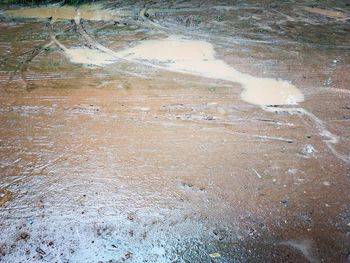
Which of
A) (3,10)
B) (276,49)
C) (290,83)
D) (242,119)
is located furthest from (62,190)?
(3,10)

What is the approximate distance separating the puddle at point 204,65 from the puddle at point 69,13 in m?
3.04

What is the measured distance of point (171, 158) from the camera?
4191mm

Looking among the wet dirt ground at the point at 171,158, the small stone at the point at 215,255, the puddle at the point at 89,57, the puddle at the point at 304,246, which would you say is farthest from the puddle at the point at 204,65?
the small stone at the point at 215,255

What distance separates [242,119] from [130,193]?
2085 millimetres

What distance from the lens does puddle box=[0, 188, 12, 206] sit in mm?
3566

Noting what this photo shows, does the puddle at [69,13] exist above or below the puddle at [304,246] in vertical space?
above

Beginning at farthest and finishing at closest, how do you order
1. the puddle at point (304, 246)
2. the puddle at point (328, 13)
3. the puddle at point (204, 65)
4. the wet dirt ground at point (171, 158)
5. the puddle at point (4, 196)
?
the puddle at point (328, 13) → the puddle at point (204, 65) → the puddle at point (4, 196) → the wet dirt ground at point (171, 158) → the puddle at point (304, 246)

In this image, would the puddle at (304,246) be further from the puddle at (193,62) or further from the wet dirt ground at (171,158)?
the puddle at (193,62)

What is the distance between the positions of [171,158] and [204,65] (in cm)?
292

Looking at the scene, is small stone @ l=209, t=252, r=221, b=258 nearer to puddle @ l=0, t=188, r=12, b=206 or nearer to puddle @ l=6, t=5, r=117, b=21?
puddle @ l=0, t=188, r=12, b=206

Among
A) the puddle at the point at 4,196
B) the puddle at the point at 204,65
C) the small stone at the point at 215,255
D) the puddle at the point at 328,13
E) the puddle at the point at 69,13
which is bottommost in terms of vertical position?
the small stone at the point at 215,255

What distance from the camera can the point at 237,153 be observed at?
13.9 feet

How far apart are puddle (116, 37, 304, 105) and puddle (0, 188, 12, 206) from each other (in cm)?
362

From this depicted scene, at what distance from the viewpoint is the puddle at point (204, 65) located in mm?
5473
